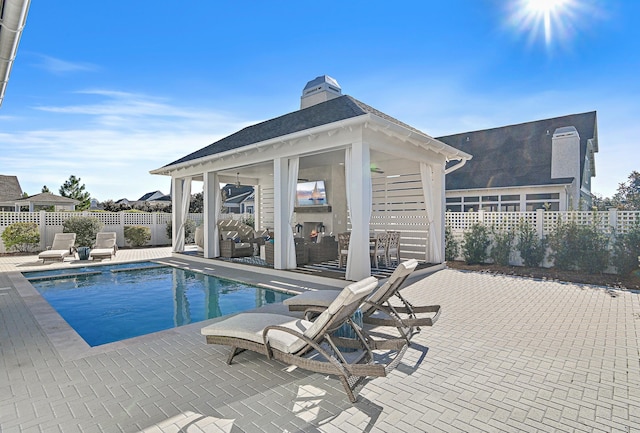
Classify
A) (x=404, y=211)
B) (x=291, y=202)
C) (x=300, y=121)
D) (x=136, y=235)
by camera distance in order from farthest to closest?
(x=136, y=235) → (x=404, y=211) → (x=300, y=121) → (x=291, y=202)

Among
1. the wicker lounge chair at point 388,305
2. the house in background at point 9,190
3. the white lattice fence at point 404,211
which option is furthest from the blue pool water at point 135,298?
the house in background at point 9,190

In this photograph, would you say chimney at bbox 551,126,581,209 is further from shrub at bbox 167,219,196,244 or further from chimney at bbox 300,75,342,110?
shrub at bbox 167,219,196,244

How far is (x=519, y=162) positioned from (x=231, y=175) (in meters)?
15.1

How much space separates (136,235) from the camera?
17750 mm

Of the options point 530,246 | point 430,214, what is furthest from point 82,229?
point 530,246

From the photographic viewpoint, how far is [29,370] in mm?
3756

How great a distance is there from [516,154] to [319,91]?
495 inches

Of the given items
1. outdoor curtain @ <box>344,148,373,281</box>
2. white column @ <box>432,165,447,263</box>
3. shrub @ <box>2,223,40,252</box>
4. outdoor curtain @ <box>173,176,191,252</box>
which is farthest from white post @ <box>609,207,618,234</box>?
shrub @ <box>2,223,40,252</box>

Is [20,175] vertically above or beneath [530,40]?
beneath

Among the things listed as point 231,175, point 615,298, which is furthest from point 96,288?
point 615,298

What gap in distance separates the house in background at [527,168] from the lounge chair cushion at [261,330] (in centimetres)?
1601

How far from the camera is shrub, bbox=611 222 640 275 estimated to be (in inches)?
352

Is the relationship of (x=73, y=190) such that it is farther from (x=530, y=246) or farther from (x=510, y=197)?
(x=530, y=246)

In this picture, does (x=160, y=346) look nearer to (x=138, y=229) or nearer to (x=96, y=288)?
(x=96, y=288)
